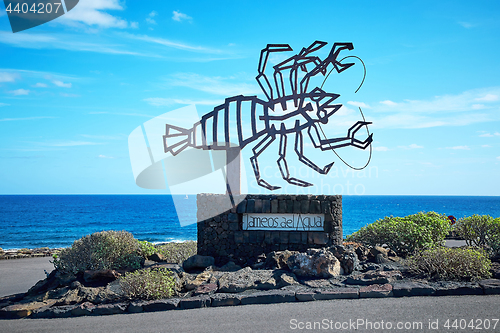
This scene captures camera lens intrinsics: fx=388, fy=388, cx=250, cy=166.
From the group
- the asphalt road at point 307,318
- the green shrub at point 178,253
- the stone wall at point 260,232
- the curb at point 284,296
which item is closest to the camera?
the asphalt road at point 307,318

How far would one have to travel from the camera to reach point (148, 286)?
7297 mm

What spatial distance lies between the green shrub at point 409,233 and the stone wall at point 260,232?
1656mm

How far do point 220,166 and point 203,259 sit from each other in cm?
259

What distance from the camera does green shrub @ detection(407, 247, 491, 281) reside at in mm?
7504

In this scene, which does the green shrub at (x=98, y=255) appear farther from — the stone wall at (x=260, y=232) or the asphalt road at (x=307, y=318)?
the asphalt road at (x=307, y=318)

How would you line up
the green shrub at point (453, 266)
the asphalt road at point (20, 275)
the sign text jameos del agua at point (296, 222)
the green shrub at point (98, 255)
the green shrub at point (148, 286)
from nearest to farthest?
the green shrub at point (148, 286) → the green shrub at point (453, 266) → the green shrub at point (98, 255) → the sign text jameos del agua at point (296, 222) → the asphalt road at point (20, 275)

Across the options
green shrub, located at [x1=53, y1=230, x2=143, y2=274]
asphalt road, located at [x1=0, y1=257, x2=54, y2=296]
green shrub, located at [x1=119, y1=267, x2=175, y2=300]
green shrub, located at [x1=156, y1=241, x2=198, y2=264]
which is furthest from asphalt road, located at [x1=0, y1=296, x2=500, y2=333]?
green shrub, located at [x1=156, y1=241, x2=198, y2=264]

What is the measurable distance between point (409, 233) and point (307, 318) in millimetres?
5446

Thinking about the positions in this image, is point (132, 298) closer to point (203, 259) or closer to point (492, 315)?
point (203, 259)

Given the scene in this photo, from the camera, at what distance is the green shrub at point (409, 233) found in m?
10.2

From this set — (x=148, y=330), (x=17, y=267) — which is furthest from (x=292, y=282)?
(x=17, y=267)

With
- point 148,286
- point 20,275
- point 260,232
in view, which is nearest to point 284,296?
point 148,286

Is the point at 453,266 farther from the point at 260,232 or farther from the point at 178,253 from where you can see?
the point at 178,253

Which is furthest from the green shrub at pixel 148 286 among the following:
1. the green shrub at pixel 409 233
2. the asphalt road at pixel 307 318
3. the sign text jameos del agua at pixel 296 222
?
the green shrub at pixel 409 233
